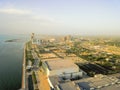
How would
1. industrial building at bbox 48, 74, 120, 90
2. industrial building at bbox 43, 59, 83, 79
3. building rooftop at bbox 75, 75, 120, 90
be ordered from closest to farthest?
1. industrial building at bbox 48, 74, 120, 90
2. building rooftop at bbox 75, 75, 120, 90
3. industrial building at bbox 43, 59, 83, 79

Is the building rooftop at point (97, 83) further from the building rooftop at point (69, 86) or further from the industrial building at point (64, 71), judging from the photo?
the industrial building at point (64, 71)

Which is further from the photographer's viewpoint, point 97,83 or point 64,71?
point 64,71

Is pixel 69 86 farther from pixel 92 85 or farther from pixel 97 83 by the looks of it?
pixel 97 83

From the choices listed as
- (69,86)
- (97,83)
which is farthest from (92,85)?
(69,86)

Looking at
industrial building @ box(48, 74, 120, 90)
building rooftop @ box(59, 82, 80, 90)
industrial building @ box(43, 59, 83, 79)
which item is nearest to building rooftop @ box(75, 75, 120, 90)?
industrial building @ box(48, 74, 120, 90)

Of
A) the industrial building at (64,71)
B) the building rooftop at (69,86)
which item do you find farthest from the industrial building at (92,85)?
the industrial building at (64,71)

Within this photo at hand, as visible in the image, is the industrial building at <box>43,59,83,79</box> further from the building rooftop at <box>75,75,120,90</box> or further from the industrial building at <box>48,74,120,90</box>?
the building rooftop at <box>75,75,120,90</box>

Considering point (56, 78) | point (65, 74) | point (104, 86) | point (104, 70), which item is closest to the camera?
point (104, 86)

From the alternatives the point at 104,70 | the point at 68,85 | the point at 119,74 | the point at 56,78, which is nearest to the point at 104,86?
the point at 68,85

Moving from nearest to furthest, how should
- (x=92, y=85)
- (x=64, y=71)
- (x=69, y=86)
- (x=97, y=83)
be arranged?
1. (x=69, y=86)
2. (x=92, y=85)
3. (x=97, y=83)
4. (x=64, y=71)

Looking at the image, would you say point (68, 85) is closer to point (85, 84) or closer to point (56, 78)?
point (85, 84)

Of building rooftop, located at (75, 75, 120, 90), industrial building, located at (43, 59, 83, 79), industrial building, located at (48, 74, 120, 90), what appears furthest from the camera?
industrial building, located at (43, 59, 83, 79)
